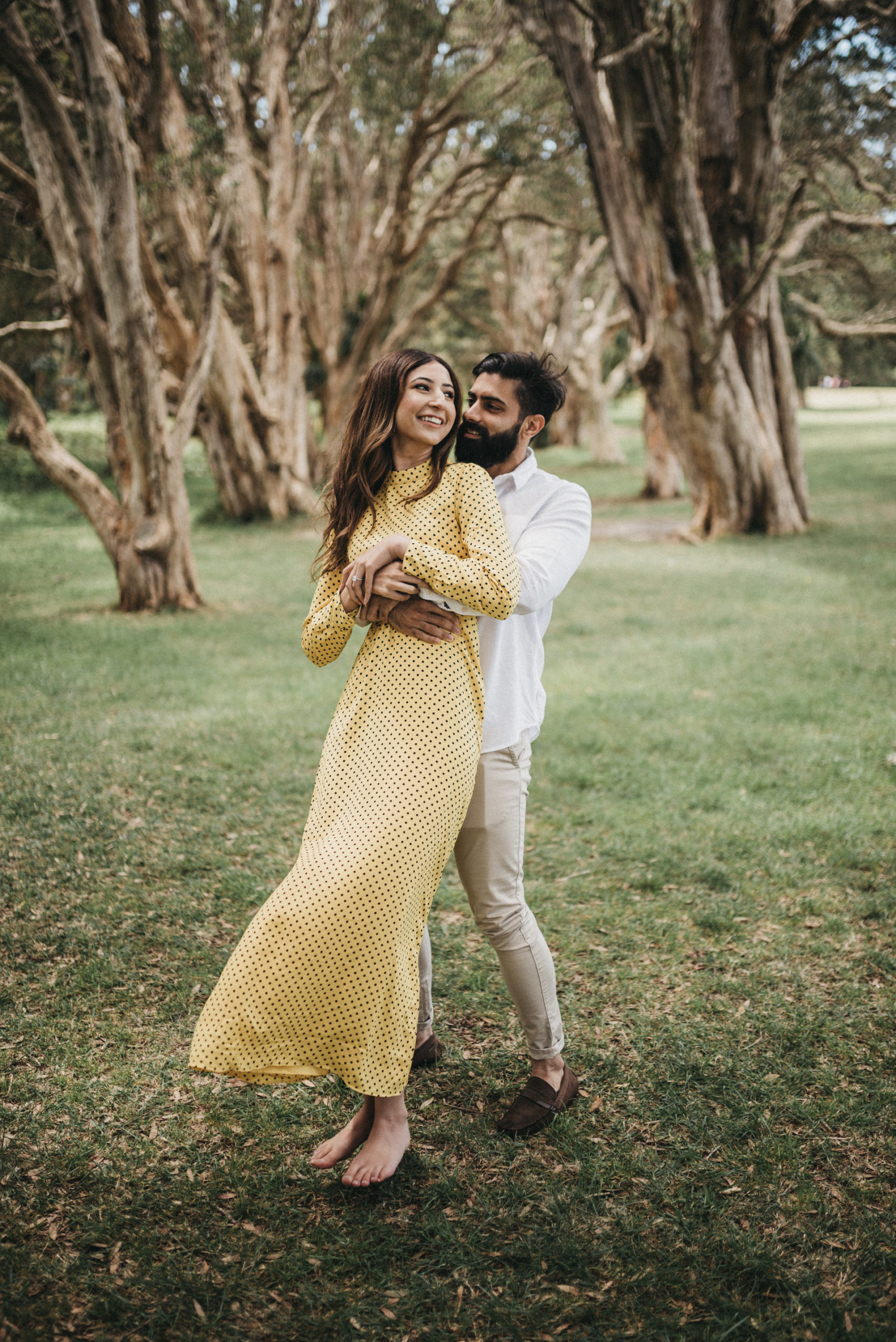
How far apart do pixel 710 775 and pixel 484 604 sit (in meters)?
3.61

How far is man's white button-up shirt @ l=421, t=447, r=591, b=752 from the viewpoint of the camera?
8.57 ft

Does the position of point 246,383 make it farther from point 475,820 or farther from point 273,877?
point 475,820

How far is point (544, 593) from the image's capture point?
8.36 feet

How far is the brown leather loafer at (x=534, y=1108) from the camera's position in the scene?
288cm

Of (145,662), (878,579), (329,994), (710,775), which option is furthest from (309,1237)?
(878,579)

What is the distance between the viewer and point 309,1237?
2479 millimetres

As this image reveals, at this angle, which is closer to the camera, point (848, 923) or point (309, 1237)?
point (309, 1237)

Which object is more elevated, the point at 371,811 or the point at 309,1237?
the point at 371,811

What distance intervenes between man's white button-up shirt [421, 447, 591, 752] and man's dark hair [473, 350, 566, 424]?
14 cm

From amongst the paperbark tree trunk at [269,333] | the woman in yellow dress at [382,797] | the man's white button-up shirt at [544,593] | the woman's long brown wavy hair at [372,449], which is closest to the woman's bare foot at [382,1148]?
the woman in yellow dress at [382,797]

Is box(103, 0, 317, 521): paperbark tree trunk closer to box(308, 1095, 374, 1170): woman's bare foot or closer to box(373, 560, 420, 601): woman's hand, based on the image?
box(373, 560, 420, 601): woman's hand

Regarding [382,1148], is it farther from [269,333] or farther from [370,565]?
[269,333]

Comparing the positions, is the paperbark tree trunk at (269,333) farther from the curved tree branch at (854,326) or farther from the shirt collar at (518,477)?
the shirt collar at (518,477)

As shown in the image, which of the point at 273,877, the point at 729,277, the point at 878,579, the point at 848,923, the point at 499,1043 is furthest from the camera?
the point at 729,277
